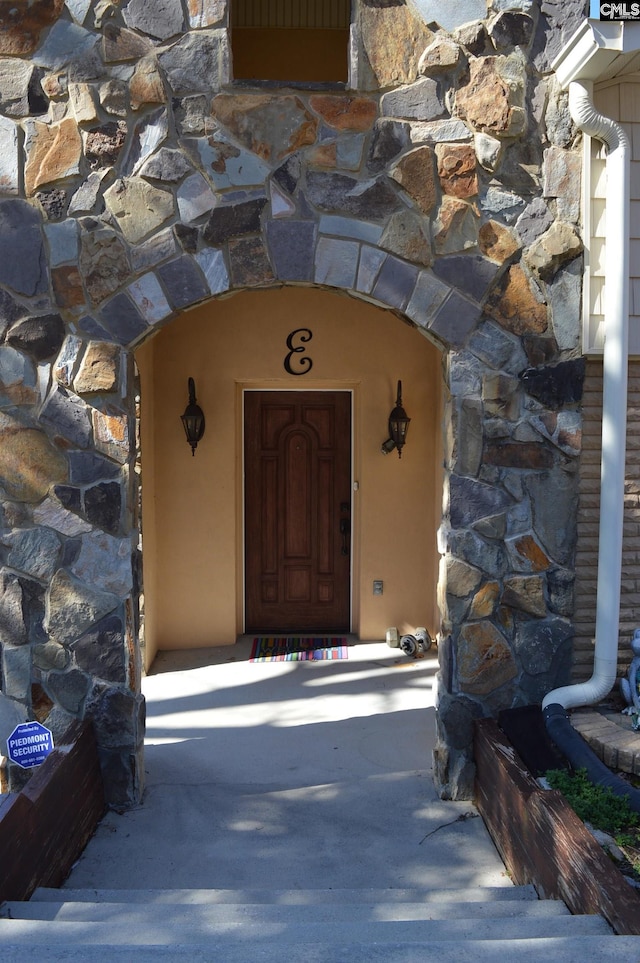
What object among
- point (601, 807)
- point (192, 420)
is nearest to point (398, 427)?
point (192, 420)

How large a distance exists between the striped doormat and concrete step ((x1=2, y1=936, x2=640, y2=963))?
3362mm

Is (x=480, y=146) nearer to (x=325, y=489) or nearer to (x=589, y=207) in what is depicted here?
(x=589, y=207)

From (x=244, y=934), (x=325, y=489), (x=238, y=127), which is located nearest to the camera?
(x=244, y=934)

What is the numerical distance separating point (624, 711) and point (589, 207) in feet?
6.98

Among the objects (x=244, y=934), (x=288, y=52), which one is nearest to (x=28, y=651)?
(x=244, y=934)

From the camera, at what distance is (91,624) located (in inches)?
131

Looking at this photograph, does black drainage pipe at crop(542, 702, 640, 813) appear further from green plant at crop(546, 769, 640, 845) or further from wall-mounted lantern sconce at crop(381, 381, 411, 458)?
wall-mounted lantern sconce at crop(381, 381, 411, 458)

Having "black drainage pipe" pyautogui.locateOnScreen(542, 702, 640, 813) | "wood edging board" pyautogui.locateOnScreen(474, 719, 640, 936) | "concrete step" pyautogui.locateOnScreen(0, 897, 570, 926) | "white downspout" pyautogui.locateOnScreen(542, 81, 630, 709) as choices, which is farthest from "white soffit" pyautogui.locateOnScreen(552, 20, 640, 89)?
"concrete step" pyautogui.locateOnScreen(0, 897, 570, 926)

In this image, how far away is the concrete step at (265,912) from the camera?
2301mm

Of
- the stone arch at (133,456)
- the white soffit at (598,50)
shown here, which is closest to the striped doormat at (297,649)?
the stone arch at (133,456)

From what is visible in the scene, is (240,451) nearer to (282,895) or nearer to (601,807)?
(282,895)

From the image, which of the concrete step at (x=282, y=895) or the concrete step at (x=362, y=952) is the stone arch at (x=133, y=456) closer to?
the concrete step at (x=282, y=895)

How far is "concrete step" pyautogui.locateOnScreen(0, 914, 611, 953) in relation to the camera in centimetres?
205

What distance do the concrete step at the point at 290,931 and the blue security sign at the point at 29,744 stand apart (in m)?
1.02
